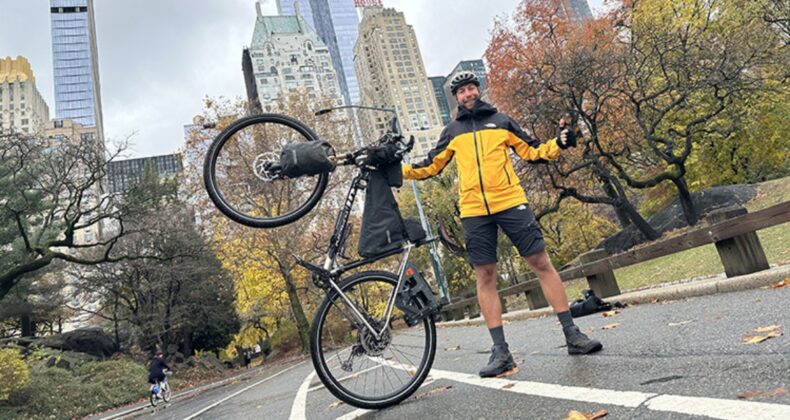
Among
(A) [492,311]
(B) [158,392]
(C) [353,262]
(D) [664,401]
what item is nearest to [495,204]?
(A) [492,311]

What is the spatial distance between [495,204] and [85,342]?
3358cm

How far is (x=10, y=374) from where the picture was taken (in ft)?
44.6

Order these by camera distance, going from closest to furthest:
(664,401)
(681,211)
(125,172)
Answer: (664,401)
(681,211)
(125,172)

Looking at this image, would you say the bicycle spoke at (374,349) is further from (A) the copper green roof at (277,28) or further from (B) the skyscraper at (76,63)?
(B) the skyscraper at (76,63)

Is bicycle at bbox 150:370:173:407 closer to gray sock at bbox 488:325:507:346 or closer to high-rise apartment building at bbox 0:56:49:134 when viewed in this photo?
gray sock at bbox 488:325:507:346

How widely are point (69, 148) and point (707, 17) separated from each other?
2742 cm

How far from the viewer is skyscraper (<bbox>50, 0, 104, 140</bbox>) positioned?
555ft

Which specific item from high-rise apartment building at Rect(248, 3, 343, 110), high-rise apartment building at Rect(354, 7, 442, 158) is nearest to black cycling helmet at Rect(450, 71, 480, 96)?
high-rise apartment building at Rect(248, 3, 343, 110)

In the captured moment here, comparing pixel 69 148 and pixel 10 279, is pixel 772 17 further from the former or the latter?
pixel 10 279

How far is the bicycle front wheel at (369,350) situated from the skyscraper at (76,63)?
190844 millimetres

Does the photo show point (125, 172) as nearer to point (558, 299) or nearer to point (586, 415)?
point (558, 299)

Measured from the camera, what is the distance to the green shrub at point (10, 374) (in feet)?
43.8

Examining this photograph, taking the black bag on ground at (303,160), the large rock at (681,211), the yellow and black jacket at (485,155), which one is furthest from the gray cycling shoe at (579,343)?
the large rock at (681,211)

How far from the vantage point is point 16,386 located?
545 inches
